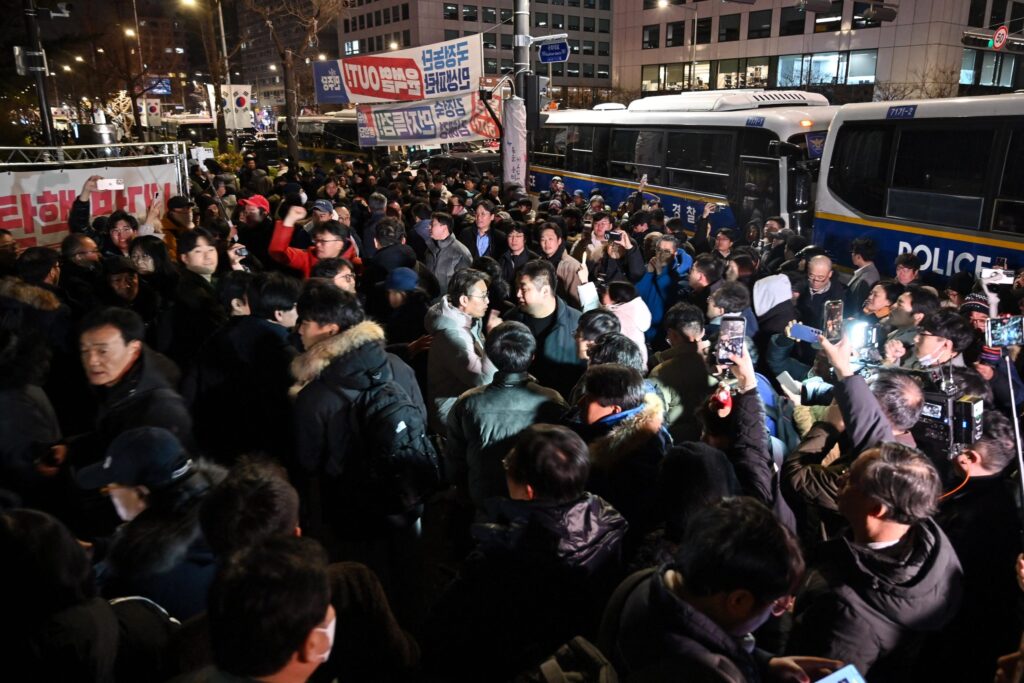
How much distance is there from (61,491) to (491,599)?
232 cm

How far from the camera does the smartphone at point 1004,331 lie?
3.15m

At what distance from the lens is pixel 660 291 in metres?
6.42

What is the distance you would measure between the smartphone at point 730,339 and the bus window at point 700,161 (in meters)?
10.5

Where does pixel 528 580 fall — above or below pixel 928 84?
below

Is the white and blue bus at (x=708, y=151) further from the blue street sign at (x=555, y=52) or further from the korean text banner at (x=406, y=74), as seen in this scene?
the korean text banner at (x=406, y=74)

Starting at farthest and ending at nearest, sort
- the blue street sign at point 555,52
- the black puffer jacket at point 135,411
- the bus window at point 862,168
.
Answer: the blue street sign at point 555,52 → the bus window at point 862,168 → the black puffer jacket at point 135,411

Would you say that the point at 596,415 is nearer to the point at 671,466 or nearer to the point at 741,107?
the point at 671,466

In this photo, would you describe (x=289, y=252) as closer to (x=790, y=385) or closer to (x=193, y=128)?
(x=790, y=385)

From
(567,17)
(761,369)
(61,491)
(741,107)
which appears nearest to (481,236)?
(761,369)

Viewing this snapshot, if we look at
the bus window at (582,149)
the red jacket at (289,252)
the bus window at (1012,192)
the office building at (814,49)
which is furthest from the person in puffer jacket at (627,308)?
the office building at (814,49)

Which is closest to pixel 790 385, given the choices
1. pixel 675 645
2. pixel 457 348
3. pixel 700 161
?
pixel 457 348

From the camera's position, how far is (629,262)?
23.2 feet

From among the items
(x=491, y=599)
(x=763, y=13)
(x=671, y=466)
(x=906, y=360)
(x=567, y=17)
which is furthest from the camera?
(x=567, y=17)

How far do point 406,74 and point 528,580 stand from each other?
11.6 m
